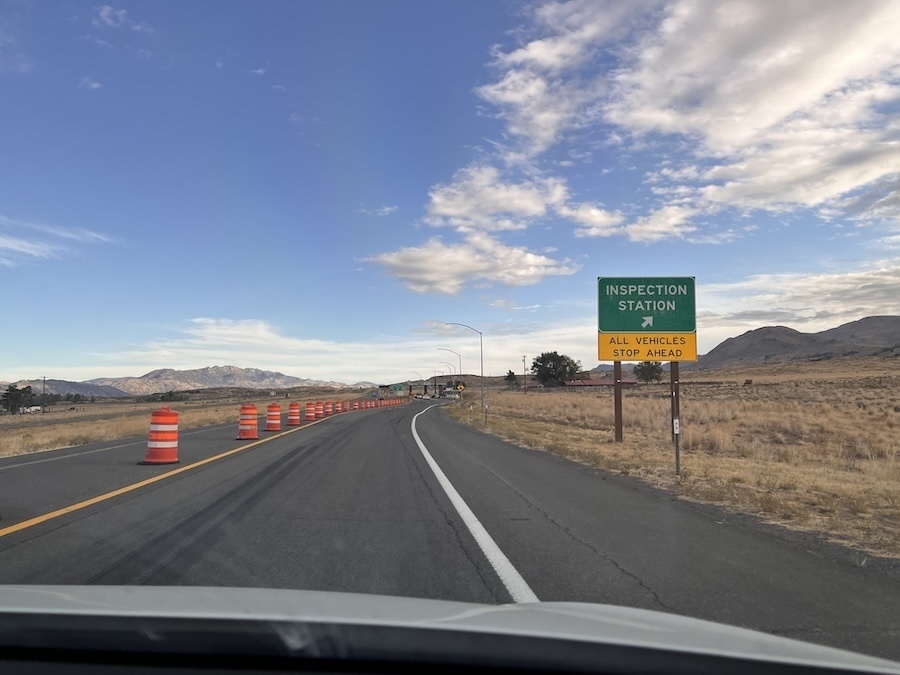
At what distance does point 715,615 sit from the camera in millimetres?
5277

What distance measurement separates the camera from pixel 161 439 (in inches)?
601

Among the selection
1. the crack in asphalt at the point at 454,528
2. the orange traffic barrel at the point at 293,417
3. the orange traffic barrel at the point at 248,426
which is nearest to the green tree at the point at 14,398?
the orange traffic barrel at the point at 293,417

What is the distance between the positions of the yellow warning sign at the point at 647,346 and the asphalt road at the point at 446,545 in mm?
5868

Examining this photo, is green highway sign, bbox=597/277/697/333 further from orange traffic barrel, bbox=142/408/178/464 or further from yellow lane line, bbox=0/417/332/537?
orange traffic barrel, bbox=142/408/178/464

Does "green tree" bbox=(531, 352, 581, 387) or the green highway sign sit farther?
"green tree" bbox=(531, 352, 581, 387)

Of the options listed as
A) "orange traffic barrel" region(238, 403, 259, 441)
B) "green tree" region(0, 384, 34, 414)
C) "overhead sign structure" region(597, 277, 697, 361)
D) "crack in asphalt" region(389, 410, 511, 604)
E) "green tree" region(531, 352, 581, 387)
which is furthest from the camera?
"green tree" region(531, 352, 581, 387)

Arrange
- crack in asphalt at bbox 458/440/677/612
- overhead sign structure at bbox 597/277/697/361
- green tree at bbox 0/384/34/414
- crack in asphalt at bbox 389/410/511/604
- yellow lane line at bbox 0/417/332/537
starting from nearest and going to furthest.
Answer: crack in asphalt at bbox 458/440/677/612
crack in asphalt at bbox 389/410/511/604
yellow lane line at bbox 0/417/332/537
overhead sign structure at bbox 597/277/697/361
green tree at bbox 0/384/34/414

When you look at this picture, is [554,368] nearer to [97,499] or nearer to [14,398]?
[14,398]

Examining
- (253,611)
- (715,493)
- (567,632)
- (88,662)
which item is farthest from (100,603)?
(715,493)

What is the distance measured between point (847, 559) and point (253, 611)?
21.3ft

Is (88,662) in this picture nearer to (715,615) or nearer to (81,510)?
(715,615)

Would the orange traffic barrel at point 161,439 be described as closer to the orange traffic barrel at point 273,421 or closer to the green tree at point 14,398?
the orange traffic barrel at point 273,421

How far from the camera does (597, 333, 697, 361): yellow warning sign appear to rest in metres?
17.9

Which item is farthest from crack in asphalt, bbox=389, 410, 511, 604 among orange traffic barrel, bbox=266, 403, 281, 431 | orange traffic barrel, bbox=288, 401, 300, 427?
orange traffic barrel, bbox=288, 401, 300, 427
